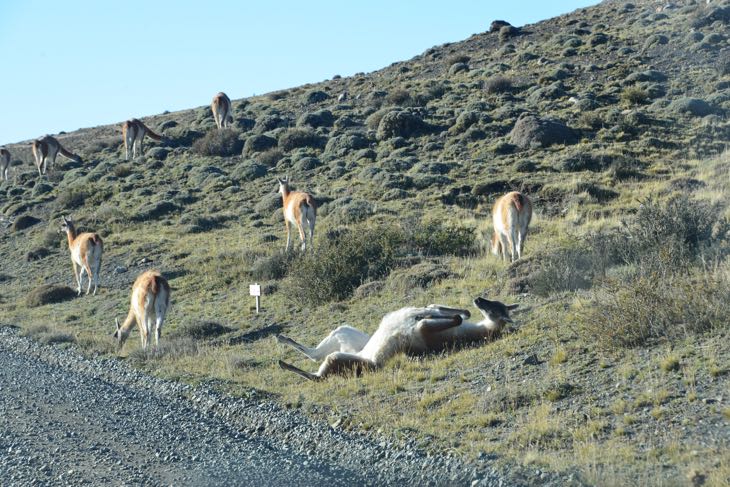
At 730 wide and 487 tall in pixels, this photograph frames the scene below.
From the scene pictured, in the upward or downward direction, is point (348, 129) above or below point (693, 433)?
above

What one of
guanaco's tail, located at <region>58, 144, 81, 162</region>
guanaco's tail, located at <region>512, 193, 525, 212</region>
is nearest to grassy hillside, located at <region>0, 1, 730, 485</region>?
guanaco's tail, located at <region>512, 193, 525, 212</region>

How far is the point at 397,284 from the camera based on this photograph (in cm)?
1504

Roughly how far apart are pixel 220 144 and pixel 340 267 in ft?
82.1

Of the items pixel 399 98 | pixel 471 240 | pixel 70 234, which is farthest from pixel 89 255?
pixel 399 98

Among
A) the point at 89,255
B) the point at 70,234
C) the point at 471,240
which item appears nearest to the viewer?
the point at 471,240

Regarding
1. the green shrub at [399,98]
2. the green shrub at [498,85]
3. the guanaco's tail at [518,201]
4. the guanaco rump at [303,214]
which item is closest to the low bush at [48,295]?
the guanaco rump at [303,214]

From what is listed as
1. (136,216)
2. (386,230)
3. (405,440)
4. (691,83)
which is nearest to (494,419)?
(405,440)

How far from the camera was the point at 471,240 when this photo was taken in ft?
59.4

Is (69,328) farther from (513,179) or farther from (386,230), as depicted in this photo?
(513,179)

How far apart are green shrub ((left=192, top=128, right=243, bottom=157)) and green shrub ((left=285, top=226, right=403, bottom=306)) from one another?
23.0 m

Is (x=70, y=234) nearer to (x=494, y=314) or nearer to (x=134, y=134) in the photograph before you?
(x=494, y=314)

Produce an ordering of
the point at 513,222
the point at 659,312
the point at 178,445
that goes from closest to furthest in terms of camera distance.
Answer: the point at 178,445
the point at 659,312
the point at 513,222

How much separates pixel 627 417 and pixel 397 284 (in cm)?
833

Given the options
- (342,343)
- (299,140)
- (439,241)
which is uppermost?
(299,140)
